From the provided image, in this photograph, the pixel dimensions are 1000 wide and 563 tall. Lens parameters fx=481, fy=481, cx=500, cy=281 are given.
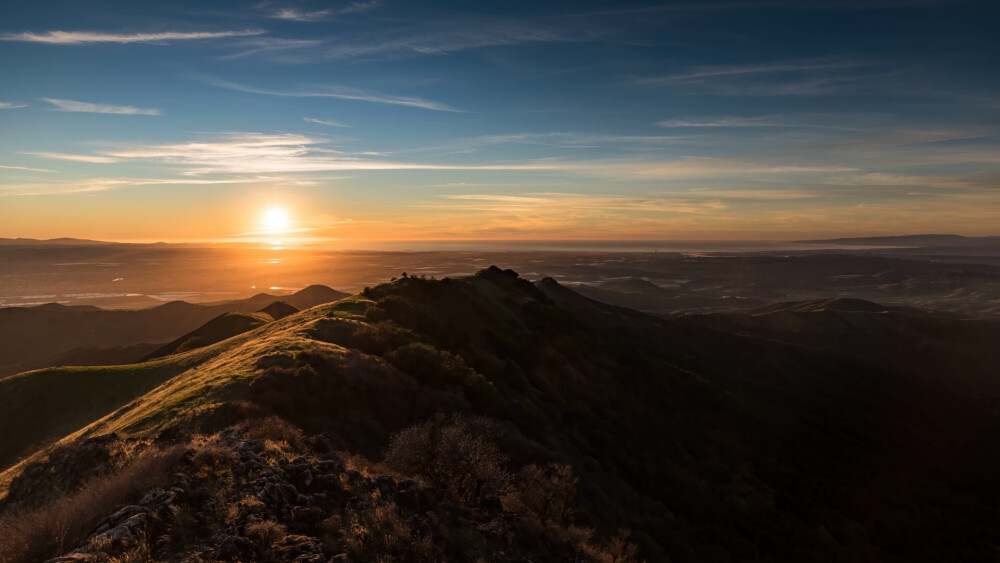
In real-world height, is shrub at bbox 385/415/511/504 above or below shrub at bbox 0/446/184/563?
below

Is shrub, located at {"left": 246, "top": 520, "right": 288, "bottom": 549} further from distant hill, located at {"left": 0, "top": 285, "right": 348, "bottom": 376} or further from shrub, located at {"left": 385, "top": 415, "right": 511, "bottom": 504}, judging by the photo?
distant hill, located at {"left": 0, "top": 285, "right": 348, "bottom": 376}

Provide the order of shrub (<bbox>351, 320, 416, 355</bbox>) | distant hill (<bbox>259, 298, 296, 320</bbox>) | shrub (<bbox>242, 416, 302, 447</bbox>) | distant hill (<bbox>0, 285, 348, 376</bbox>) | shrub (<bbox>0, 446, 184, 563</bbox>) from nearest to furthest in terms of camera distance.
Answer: shrub (<bbox>0, 446, 184, 563</bbox>)
shrub (<bbox>242, 416, 302, 447</bbox>)
shrub (<bbox>351, 320, 416, 355</bbox>)
distant hill (<bbox>259, 298, 296, 320</bbox>)
distant hill (<bbox>0, 285, 348, 376</bbox>)

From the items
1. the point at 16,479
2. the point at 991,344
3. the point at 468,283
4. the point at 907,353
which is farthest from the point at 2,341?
the point at 991,344

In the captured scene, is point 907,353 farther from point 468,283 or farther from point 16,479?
point 16,479

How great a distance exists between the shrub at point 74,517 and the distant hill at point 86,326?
11894 centimetres

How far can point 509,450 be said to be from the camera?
98.9 feet

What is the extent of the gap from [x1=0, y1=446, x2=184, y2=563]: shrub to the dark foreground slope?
0.47ft

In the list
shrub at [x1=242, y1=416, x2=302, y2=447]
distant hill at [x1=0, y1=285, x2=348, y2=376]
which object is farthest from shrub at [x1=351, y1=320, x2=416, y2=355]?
distant hill at [x1=0, y1=285, x2=348, y2=376]

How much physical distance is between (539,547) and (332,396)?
1547 centimetres

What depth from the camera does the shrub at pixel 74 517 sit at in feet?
38.4

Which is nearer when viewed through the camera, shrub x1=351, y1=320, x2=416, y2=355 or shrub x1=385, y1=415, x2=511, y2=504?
shrub x1=385, y1=415, x2=511, y2=504

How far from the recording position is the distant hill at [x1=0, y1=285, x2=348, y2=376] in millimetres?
130500

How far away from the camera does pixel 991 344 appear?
131000mm

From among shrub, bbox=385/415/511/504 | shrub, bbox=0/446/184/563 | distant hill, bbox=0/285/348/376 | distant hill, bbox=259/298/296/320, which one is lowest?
distant hill, bbox=0/285/348/376
